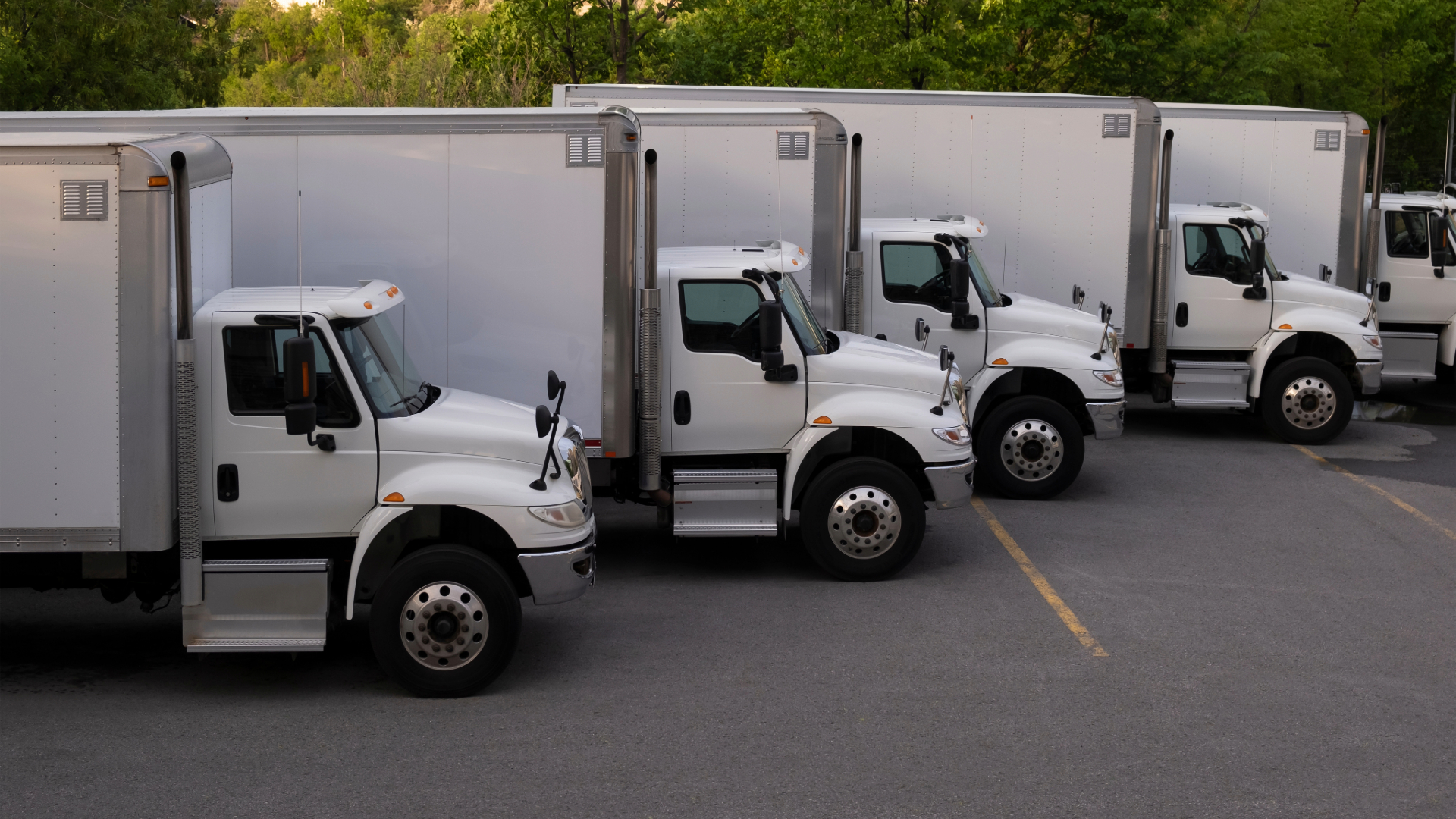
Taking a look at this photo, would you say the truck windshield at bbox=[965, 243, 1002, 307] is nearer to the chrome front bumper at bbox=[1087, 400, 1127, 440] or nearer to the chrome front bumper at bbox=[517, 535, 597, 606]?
the chrome front bumper at bbox=[1087, 400, 1127, 440]

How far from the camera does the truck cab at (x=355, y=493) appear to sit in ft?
25.9

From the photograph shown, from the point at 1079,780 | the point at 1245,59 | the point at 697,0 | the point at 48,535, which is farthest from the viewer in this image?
the point at 697,0

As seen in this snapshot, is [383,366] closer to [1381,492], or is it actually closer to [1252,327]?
[1381,492]


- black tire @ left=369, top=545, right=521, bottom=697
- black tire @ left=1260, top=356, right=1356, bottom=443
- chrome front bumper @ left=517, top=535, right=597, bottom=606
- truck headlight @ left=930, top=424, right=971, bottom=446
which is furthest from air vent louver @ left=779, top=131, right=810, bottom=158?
black tire @ left=1260, top=356, right=1356, bottom=443

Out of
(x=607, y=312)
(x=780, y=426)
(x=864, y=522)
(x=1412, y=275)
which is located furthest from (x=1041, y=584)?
(x=1412, y=275)

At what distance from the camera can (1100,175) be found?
15.1m

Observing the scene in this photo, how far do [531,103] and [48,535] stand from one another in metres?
28.0

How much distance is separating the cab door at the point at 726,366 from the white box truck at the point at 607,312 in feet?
0.04

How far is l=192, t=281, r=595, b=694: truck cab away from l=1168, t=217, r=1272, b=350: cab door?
10.3 metres

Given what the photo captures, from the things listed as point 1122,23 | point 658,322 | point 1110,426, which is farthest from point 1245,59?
point 658,322

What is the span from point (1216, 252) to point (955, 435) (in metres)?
7.07

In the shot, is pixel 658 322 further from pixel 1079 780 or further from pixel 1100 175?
pixel 1100 175

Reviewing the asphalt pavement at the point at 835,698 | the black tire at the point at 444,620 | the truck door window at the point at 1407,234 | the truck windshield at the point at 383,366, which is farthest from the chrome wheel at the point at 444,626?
the truck door window at the point at 1407,234

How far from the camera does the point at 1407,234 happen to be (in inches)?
743
